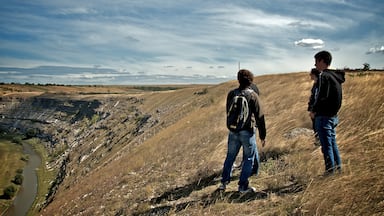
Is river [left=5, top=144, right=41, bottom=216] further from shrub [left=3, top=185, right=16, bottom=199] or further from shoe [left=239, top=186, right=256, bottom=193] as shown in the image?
shoe [left=239, top=186, right=256, bottom=193]

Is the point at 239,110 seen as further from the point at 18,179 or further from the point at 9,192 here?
the point at 18,179

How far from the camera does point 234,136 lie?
661 centimetres

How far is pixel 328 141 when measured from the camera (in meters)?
5.94

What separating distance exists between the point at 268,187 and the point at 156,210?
108 inches

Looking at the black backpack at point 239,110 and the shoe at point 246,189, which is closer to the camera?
the black backpack at point 239,110

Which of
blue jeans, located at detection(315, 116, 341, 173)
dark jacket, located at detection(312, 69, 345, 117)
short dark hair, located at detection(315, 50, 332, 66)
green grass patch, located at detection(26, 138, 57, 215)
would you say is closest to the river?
green grass patch, located at detection(26, 138, 57, 215)

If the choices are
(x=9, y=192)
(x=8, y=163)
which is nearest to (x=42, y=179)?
(x=9, y=192)

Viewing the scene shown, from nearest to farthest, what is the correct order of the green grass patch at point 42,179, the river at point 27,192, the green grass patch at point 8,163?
the green grass patch at point 42,179 → the river at point 27,192 → the green grass patch at point 8,163

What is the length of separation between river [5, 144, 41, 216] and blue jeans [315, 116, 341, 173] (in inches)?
1989

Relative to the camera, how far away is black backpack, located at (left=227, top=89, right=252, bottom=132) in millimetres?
6305

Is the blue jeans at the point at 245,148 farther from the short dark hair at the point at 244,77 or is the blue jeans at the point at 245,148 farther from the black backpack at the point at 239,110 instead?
the short dark hair at the point at 244,77

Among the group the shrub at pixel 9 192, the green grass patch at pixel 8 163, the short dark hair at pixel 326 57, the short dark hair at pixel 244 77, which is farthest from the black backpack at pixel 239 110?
the shrub at pixel 9 192

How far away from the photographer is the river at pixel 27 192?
49119mm

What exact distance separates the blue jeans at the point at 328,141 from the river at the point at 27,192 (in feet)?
166
